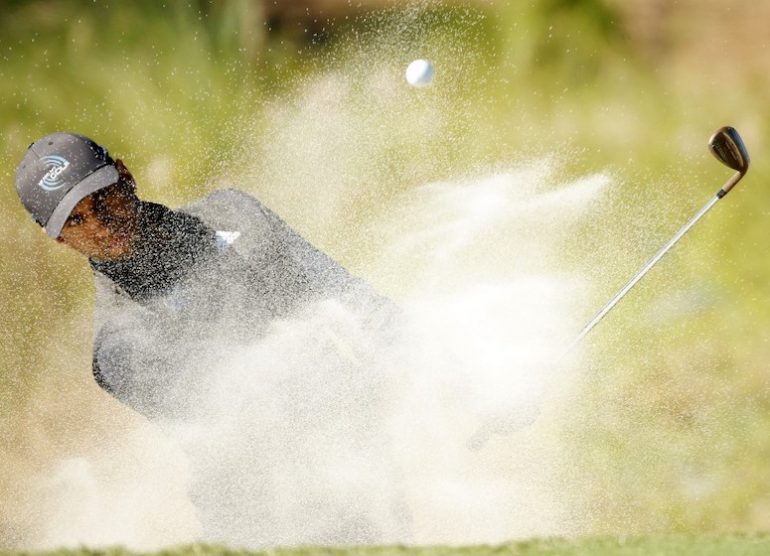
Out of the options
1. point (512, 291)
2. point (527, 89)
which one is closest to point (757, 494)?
point (512, 291)

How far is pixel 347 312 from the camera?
2689mm

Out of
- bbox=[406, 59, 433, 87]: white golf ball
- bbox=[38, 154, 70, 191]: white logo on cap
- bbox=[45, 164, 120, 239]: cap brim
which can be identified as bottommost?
bbox=[406, 59, 433, 87]: white golf ball

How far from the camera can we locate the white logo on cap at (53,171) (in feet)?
7.75

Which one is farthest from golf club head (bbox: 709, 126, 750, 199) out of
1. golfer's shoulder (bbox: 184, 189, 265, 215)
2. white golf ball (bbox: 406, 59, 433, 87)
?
golfer's shoulder (bbox: 184, 189, 265, 215)

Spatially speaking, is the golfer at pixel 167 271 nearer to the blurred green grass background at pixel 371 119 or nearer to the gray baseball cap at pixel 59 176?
the gray baseball cap at pixel 59 176

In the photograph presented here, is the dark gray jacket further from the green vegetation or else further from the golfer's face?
the green vegetation

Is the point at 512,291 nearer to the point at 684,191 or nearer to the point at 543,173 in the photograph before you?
the point at 543,173

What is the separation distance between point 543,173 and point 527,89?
1.74 ft

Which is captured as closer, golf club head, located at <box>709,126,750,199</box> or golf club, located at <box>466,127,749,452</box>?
golf club, located at <box>466,127,749,452</box>

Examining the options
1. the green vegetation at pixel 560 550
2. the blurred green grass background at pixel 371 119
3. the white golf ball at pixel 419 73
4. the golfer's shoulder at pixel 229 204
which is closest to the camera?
the green vegetation at pixel 560 550

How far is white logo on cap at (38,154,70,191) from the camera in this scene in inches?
93.0

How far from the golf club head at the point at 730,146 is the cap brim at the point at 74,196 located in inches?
→ 82.4

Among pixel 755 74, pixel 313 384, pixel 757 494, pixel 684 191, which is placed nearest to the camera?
pixel 313 384

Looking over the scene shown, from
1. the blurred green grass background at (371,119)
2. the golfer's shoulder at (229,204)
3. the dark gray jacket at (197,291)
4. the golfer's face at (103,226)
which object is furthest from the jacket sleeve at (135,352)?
the blurred green grass background at (371,119)
